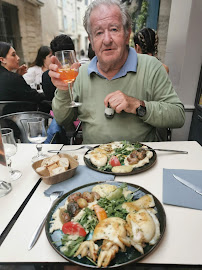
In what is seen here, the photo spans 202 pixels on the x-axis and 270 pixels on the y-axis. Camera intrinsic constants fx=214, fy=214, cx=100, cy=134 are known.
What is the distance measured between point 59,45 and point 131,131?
1.97m

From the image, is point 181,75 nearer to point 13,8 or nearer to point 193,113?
point 193,113

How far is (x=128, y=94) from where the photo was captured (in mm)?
1805

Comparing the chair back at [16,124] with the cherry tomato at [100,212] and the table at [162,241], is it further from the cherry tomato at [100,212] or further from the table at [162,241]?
the cherry tomato at [100,212]

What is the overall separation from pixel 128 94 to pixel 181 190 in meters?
1.01

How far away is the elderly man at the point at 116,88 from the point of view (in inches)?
62.5

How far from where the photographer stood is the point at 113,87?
5.90ft

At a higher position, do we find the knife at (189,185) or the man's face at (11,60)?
the man's face at (11,60)

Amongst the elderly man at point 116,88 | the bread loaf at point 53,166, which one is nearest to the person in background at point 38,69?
the elderly man at point 116,88

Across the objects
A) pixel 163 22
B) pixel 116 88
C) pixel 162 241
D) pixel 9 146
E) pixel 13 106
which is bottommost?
pixel 13 106

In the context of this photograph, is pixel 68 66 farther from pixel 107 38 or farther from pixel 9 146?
pixel 9 146

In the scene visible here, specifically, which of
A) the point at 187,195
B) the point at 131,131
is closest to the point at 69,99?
the point at 131,131

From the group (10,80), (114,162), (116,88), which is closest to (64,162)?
(114,162)

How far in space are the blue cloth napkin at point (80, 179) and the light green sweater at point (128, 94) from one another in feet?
2.00

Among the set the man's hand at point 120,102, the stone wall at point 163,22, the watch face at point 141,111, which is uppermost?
the stone wall at point 163,22
